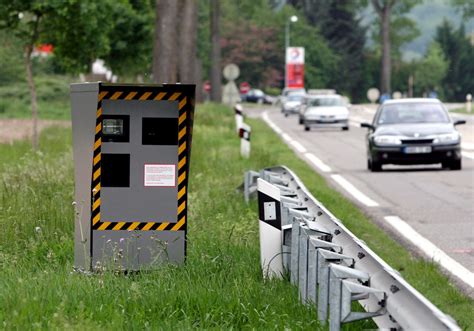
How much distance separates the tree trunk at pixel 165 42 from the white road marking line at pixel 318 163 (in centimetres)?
554

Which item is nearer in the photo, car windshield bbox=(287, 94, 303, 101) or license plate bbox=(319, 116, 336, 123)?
license plate bbox=(319, 116, 336, 123)

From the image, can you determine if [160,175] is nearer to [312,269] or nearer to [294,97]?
[312,269]

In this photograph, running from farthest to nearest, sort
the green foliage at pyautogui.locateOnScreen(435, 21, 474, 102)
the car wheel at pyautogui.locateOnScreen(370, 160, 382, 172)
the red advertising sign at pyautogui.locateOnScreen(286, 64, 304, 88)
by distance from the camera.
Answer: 1. the green foliage at pyautogui.locateOnScreen(435, 21, 474, 102)
2. the red advertising sign at pyautogui.locateOnScreen(286, 64, 304, 88)
3. the car wheel at pyautogui.locateOnScreen(370, 160, 382, 172)

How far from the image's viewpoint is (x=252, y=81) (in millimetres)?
129250

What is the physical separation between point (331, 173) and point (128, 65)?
38.3m

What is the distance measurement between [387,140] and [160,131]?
1447 cm

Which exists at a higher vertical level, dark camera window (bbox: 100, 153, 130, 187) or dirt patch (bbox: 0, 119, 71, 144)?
dark camera window (bbox: 100, 153, 130, 187)

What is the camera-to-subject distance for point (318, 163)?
27328mm

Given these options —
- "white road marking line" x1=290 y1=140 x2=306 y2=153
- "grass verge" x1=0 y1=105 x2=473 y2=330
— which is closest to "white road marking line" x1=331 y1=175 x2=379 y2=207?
"grass verge" x1=0 y1=105 x2=473 y2=330

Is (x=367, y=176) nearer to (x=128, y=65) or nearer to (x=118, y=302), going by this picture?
(x=118, y=302)

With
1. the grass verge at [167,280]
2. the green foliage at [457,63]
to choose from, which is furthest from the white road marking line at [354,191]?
the green foliage at [457,63]

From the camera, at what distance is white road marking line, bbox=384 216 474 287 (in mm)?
10523

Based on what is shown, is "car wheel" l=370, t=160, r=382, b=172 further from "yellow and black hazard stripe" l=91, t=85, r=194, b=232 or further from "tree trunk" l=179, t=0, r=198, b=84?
"tree trunk" l=179, t=0, r=198, b=84

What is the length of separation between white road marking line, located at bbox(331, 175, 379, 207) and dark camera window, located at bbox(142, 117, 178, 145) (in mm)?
7498
